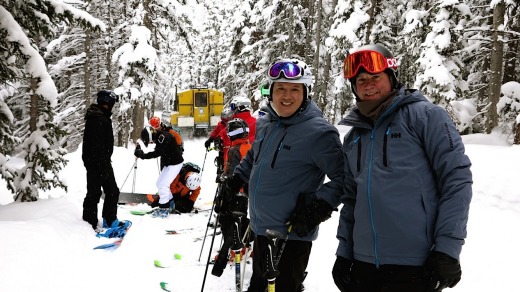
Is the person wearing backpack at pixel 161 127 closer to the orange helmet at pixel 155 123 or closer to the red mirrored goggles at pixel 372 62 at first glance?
the orange helmet at pixel 155 123

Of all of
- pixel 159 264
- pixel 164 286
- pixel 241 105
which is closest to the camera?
pixel 164 286

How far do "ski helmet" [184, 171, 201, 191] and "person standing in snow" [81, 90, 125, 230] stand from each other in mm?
1984

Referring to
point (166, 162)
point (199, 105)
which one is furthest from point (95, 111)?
point (199, 105)

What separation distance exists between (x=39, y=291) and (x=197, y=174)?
5089 millimetres

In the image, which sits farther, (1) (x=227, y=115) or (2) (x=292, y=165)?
(1) (x=227, y=115)

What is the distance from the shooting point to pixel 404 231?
2.16m

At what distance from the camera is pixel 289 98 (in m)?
3.29

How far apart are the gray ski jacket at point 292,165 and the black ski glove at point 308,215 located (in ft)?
0.35

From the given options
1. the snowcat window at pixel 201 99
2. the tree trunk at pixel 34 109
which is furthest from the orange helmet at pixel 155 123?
the snowcat window at pixel 201 99

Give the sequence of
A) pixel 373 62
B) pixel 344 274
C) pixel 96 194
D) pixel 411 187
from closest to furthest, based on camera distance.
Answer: pixel 411 187 < pixel 373 62 < pixel 344 274 < pixel 96 194

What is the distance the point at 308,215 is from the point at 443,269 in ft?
3.77

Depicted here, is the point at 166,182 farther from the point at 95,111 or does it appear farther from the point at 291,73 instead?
the point at 291,73

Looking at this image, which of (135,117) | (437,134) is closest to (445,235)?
(437,134)

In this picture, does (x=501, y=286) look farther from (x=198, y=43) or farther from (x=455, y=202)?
(x=198, y=43)
